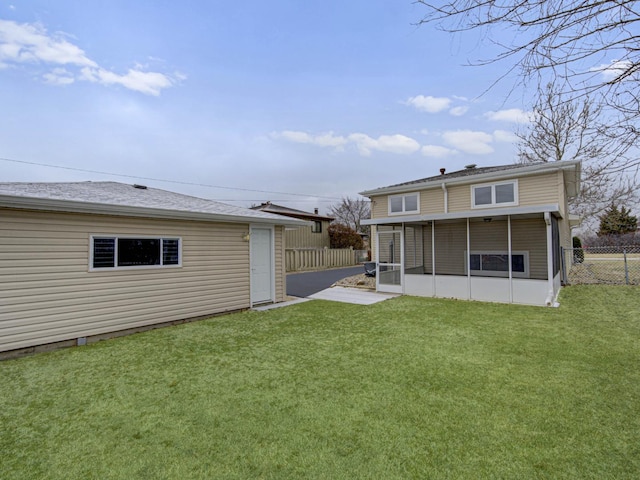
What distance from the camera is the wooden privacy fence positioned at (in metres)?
18.7

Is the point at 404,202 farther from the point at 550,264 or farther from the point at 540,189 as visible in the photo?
the point at 550,264

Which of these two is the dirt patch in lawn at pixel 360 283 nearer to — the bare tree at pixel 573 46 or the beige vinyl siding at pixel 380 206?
the beige vinyl siding at pixel 380 206

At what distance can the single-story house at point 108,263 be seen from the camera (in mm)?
5082

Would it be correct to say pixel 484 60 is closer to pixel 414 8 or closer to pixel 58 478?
pixel 414 8

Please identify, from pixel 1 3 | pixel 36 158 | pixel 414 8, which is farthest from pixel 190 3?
pixel 36 158

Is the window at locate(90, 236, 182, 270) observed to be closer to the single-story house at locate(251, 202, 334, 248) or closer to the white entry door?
the white entry door

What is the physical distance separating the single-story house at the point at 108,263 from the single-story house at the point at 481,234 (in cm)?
520

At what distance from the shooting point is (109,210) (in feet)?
19.0

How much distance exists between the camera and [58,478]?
7.41ft

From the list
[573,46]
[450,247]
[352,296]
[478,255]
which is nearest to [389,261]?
[352,296]

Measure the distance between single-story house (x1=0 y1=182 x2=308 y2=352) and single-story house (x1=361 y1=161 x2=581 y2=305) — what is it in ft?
17.0

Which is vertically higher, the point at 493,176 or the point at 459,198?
the point at 493,176

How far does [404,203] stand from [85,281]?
36.8 feet

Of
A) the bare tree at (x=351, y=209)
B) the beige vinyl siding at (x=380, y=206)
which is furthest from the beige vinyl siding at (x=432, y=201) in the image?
the bare tree at (x=351, y=209)
